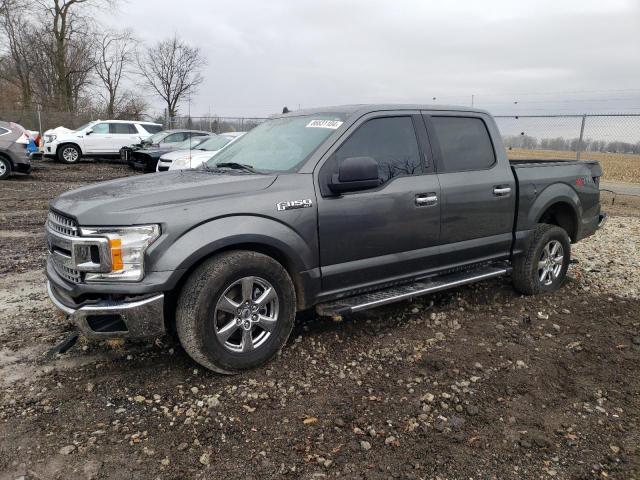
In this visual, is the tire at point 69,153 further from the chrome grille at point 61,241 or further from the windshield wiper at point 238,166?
the chrome grille at point 61,241

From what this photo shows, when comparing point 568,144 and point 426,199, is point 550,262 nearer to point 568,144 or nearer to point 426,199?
point 426,199

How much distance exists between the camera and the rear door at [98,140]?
62.8 ft

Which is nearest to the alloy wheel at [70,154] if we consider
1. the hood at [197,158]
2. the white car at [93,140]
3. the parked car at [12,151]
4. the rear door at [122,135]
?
the white car at [93,140]

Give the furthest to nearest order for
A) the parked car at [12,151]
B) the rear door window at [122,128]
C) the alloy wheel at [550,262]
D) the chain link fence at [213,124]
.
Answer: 1. the chain link fence at [213,124]
2. the rear door window at [122,128]
3. the parked car at [12,151]
4. the alloy wheel at [550,262]

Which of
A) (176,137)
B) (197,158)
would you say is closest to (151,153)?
(176,137)

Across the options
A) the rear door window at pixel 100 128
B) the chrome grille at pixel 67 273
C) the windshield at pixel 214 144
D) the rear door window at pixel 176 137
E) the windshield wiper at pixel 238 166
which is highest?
the rear door window at pixel 100 128

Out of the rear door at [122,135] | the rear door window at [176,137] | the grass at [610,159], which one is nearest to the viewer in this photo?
the grass at [610,159]

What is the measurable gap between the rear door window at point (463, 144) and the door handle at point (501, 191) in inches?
8.9

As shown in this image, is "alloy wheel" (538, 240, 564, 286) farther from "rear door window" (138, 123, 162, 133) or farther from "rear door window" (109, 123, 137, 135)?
"rear door window" (138, 123, 162, 133)

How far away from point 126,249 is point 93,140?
725 inches

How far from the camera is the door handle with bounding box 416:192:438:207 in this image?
3.99 m

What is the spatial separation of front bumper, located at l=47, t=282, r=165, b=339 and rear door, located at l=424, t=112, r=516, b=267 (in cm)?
244

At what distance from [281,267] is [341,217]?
59cm

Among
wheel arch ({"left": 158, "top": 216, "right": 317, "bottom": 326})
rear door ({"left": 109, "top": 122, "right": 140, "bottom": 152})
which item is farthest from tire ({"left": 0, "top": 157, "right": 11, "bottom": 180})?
wheel arch ({"left": 158, "top": 216, "right": 317, "bottom": 326})
